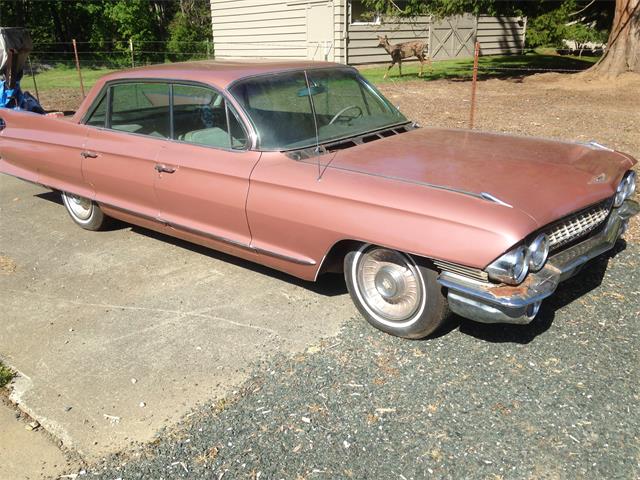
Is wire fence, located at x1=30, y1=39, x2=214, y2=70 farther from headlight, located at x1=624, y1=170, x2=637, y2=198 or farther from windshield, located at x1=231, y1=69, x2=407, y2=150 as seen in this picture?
headlight, located at x1=624, y1=170, x2=637, y2=198

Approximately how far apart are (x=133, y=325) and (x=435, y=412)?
2160 mm

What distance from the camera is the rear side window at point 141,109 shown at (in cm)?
473

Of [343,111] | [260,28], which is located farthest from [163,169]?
[260,28]

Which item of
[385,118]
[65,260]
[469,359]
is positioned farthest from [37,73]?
[469,359]

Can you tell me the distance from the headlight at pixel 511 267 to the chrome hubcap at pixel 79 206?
4.18 meters

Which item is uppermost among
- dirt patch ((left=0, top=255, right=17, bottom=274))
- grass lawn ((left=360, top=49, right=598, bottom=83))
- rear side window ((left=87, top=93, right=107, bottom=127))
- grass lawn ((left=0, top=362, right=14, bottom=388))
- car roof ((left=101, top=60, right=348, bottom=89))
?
car roof ((left=101, top=60, right=348, bottom=89))

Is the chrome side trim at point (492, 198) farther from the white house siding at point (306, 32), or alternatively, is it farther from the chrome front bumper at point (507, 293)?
the white house siding at point (306, 32)

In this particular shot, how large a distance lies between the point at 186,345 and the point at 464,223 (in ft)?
6.23

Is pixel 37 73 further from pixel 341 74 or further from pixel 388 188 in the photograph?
pixel 388 188

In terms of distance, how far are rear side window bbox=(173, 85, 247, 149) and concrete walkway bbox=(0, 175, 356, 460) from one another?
3.60 ft

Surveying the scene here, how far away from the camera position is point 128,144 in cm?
485

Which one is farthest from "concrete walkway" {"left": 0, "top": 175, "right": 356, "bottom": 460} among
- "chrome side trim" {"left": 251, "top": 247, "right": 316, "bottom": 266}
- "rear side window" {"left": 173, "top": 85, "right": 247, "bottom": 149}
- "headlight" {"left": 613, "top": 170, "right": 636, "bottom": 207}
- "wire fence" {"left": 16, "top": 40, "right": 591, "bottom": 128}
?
"wire fence" {"left": 16, "top": 40, "right": 591, "bottom": 128}

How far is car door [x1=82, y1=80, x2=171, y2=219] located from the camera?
4.71 metres

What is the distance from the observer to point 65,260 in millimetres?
5230
